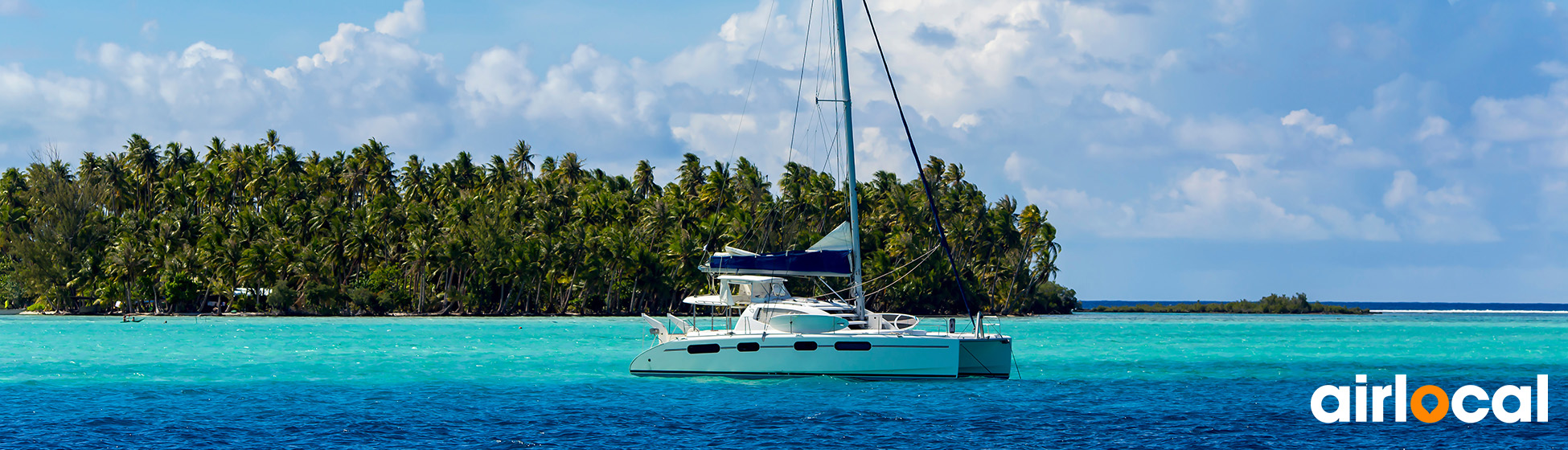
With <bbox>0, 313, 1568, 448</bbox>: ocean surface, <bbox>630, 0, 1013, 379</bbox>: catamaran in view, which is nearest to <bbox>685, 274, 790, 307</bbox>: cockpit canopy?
<bbox>630, 0, 1013, 379</bbox>: catamaran

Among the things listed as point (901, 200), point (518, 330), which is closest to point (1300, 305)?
point (901, 200)

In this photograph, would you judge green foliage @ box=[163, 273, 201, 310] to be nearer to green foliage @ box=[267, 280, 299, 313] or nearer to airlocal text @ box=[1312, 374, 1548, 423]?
green foliage @ box=[267, 280, 299, 313]

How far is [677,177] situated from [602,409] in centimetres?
10008

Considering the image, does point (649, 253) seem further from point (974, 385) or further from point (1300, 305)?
point (1300, 305)

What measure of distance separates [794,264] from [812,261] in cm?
48

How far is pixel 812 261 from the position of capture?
108 feet

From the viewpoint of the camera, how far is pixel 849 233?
3288 centimetres

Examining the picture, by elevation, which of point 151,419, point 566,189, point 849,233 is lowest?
point 151,419

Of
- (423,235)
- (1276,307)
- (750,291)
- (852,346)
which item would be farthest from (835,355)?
(1276,307)

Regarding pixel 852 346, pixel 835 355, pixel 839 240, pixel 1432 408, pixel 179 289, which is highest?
pixel 839 240

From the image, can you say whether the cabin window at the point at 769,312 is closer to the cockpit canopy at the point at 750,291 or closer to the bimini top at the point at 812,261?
the cockpit canopy at the point at 750,291

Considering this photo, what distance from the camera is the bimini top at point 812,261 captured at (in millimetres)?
32781

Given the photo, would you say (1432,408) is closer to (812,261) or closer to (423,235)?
(812,261)

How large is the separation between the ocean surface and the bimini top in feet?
10.2
